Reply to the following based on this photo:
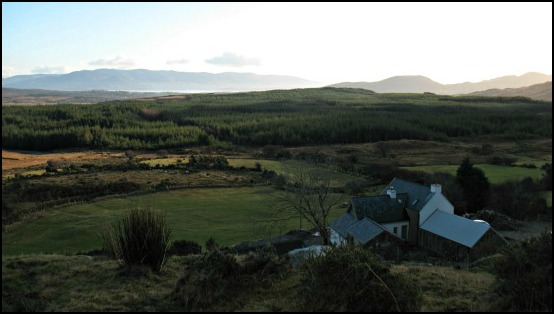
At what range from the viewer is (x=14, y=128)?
81.3 metres

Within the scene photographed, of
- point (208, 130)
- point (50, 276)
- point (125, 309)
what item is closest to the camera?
point (125, 309)

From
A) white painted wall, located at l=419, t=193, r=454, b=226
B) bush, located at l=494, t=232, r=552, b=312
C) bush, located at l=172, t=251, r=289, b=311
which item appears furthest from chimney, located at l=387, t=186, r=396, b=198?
bush, located at l=494, t=232, r=552, b=312

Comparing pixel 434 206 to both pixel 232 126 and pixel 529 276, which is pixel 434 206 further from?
pixel 232 126

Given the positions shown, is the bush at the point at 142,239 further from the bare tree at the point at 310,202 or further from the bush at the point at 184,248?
the bare tree at the point at 310,202

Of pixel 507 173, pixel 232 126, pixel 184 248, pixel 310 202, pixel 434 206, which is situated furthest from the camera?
pixel 232 126

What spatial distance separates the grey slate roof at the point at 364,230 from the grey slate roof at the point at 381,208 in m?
1.66

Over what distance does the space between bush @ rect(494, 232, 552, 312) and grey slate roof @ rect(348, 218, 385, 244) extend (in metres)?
14.8

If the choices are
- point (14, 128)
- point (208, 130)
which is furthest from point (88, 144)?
point (208, 130)

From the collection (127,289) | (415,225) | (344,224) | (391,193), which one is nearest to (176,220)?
(344,224)

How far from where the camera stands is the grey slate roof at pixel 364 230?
23284mm

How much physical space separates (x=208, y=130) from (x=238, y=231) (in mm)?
74923

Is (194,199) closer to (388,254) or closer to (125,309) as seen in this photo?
(388,254)

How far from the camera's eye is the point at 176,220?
3209 cm

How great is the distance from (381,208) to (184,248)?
12347 mm
